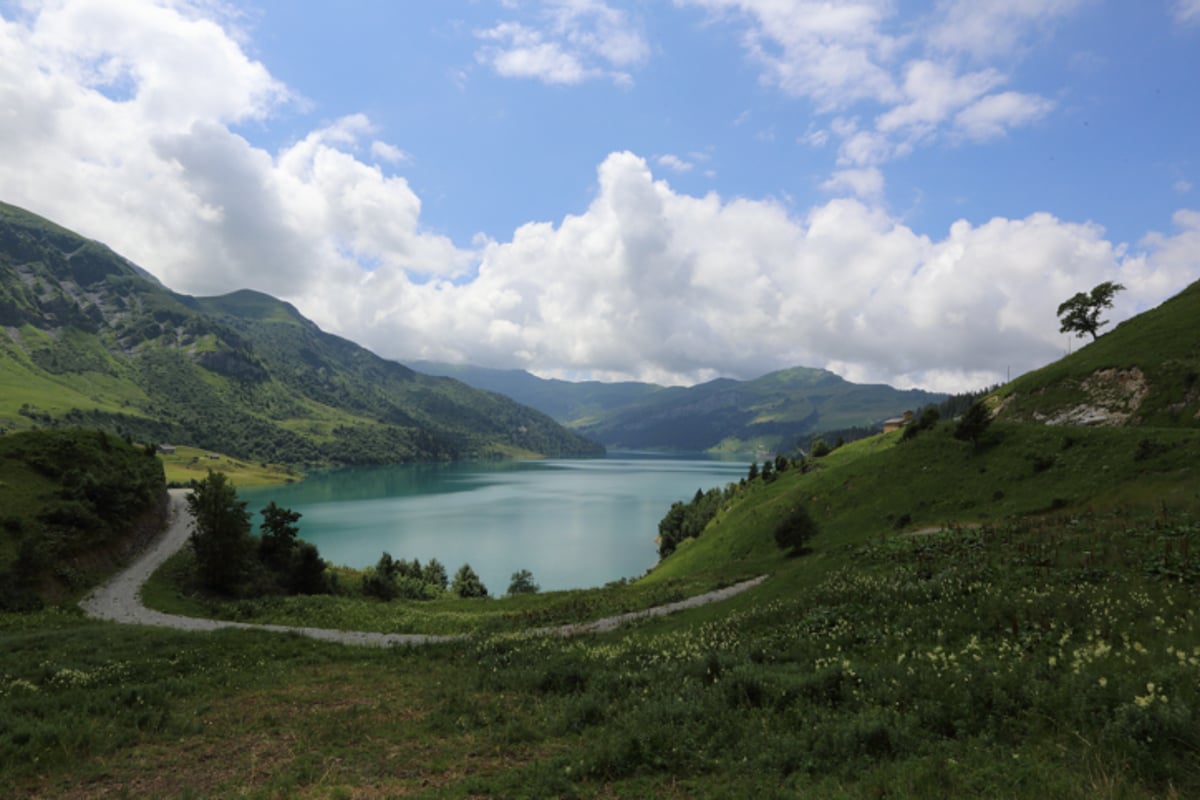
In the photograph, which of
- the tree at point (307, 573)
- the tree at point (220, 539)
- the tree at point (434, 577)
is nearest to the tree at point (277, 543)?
the tree at point (307, 573)

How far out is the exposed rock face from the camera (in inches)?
2016

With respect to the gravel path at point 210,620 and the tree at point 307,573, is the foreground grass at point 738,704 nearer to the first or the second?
the gravel path at point 210,620

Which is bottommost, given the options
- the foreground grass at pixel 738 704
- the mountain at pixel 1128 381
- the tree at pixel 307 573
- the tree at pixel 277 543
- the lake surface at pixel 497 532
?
the lake surface at pixel 497 532

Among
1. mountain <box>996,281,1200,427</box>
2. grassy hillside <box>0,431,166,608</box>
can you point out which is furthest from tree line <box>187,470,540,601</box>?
mountain <box>996,281,1200,427</box>

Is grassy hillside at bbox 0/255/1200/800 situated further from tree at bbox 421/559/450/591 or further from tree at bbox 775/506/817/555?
tree at bbox 421/559/450/591

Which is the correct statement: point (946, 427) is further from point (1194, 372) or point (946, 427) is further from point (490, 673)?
point (490, 673)

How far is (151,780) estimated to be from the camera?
11320 mm

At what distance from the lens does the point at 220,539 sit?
45.1m

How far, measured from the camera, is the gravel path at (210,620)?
2927cm

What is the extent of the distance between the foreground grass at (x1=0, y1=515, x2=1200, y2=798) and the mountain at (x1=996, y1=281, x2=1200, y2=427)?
37.1 meters

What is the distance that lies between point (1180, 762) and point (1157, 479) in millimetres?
35790

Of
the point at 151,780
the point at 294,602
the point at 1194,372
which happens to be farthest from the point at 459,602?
the point at 1194,372

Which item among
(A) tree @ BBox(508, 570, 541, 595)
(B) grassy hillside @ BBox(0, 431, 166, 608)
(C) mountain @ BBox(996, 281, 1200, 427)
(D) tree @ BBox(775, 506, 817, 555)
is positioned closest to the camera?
(B) grassy hillside @ BBox(0, 431, 166, 608)

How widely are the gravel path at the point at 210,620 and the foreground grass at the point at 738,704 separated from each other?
670cm
